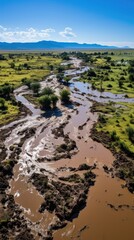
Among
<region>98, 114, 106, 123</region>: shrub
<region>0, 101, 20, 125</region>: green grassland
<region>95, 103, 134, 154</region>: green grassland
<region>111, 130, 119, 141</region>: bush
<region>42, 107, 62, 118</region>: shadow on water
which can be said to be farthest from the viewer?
<region>42, 107, 62, 118</region>: shadow on water

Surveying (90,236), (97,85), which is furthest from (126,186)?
(97,85)

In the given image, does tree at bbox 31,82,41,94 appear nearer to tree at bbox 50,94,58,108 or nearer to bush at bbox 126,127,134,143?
tree at bbox 50,94,58,108

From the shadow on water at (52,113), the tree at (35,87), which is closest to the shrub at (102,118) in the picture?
the shadow on water at (52,113)

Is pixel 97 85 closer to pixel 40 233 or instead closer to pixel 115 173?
pixel 115 173

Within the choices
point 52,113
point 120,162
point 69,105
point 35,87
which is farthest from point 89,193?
point 35,87

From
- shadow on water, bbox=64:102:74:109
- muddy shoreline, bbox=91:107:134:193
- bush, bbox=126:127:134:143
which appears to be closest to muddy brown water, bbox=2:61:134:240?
muddy shoreline, bbox=91:107:134:193

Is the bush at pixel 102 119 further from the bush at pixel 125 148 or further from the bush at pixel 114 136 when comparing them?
the bush at pixel 125 148

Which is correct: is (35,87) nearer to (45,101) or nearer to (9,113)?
(45,101)
